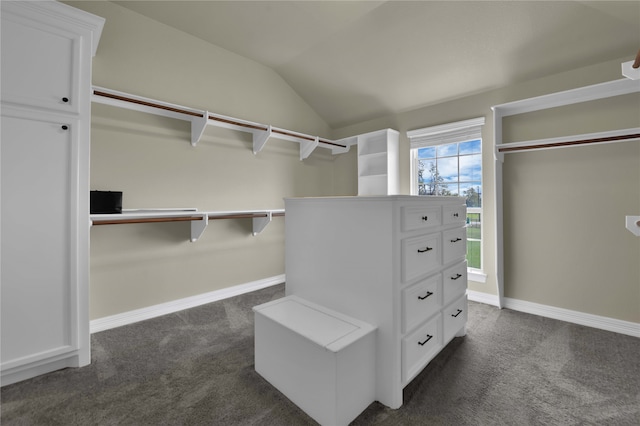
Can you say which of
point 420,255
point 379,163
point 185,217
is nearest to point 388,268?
point 420,255

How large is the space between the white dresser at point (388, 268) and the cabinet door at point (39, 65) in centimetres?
155

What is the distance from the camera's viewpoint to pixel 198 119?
2.83m

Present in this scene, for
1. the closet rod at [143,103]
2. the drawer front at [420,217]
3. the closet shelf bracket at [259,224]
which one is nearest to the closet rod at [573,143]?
the drawer front at [420,217]

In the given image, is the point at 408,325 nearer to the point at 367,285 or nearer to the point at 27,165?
the point at 367,285

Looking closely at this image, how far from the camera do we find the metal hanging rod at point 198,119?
91.7 inches

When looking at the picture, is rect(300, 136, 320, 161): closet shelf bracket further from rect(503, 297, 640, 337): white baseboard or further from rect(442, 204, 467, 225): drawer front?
rect(503, 297, 640, 337): white baseboard

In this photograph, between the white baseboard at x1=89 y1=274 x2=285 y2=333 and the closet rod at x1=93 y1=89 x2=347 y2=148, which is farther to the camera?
the white baseboard at x1=89 y1=274 x2=285 y2=333

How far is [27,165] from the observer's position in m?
1.67

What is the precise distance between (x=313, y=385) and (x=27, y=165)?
2.02 metres

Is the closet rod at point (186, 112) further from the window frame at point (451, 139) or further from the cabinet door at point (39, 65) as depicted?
the window frame at point (451, 139)

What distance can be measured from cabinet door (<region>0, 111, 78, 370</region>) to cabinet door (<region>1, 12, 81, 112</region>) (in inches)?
5.1

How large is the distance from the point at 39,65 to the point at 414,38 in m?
2.84

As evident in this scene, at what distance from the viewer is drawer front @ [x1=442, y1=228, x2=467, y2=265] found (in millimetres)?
1913

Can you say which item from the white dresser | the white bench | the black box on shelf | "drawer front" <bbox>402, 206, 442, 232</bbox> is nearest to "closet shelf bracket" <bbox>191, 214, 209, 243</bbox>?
the black box on shelf
